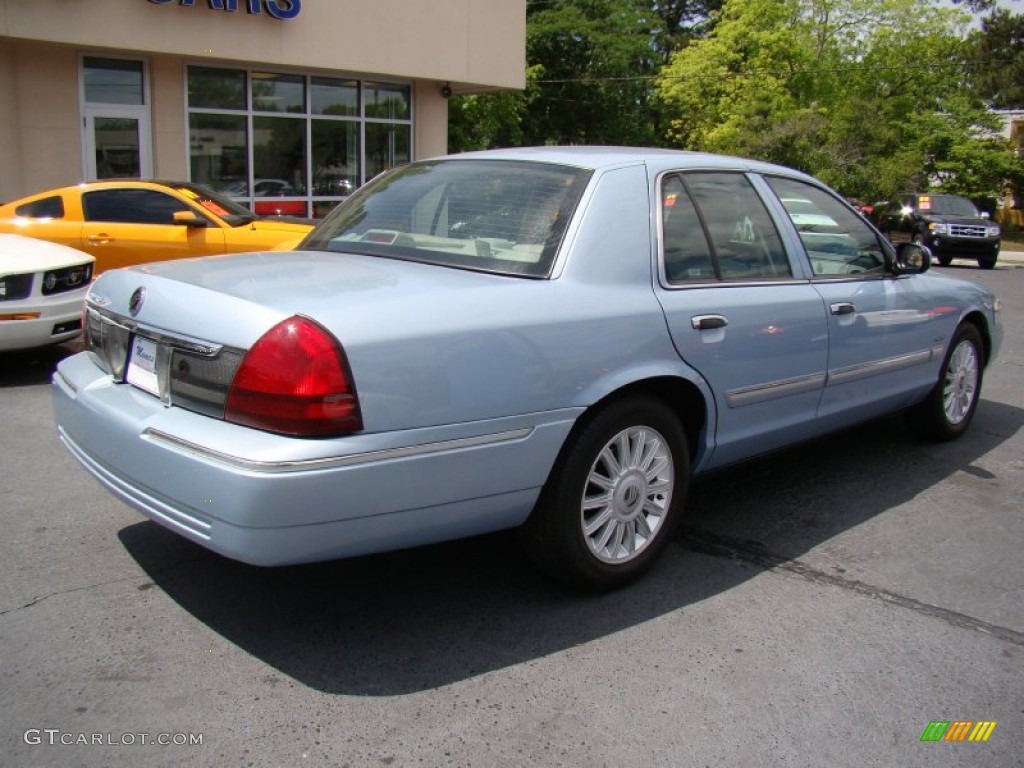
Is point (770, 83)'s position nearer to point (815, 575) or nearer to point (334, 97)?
point (334, 97)

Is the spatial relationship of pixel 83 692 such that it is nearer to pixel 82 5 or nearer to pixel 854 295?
pixel 854 295

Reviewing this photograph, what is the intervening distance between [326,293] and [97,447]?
104 cm

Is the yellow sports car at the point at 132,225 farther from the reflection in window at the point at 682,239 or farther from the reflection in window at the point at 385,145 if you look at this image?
the reflection in window at the point at 385,145

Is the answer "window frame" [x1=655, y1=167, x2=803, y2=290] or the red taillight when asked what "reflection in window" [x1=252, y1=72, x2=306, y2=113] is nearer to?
"window frame" [x1=655, y1=167, x2=803, y2=290]

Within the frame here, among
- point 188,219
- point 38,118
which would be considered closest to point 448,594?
point 188,219

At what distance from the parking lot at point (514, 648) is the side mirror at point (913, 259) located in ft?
4.39

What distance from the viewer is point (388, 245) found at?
4.01 metres

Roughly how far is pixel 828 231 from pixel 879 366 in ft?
2.40

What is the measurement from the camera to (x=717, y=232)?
4.17m

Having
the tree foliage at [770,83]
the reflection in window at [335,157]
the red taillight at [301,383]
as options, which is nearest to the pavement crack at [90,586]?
the red taillight at [301,383]

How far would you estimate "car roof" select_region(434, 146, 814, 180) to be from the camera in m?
3.94

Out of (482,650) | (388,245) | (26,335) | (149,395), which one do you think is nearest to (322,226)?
(388,245)

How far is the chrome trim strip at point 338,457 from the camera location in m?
2.81

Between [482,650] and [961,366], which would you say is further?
[961,366]
